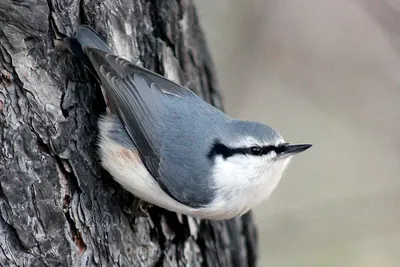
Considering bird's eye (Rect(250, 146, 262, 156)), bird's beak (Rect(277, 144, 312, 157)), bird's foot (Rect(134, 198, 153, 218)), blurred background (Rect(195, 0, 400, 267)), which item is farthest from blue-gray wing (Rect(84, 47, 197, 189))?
blurred background (Rect(195, 0, 400, 267))

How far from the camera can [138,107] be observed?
2.47 m

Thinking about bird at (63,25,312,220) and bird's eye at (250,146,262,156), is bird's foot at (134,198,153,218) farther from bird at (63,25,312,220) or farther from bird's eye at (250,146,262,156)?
bird's eye at (250,146,262,156)

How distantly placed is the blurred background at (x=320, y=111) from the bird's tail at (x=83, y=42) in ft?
6.41

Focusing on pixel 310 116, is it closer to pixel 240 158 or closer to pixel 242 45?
pixel 242 45

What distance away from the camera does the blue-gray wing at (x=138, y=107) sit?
7.99 ft

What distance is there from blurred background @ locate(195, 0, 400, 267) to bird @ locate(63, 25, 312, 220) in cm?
149

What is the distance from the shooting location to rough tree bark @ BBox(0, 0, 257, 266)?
2.18 m

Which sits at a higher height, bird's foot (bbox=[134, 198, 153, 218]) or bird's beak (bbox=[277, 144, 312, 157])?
bird's beak (bbox=[277, 144, 312, 157])

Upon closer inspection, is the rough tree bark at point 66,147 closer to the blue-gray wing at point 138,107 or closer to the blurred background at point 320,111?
the blue-gray wing at point 138,107

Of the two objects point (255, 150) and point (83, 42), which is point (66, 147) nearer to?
point (83, 42)

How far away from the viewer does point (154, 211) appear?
9.02 feet

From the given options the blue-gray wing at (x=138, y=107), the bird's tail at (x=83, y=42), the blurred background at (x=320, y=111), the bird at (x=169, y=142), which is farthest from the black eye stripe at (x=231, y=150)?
the blurred background at (x=320, y=111)

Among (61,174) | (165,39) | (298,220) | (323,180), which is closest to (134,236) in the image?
(61,174)

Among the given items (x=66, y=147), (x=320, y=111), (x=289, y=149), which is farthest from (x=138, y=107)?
(x=320, y=111)
